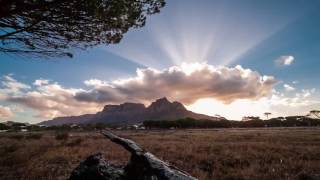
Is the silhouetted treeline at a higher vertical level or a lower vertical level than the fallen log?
higher

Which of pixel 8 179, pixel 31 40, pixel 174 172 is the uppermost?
pixel 31 40

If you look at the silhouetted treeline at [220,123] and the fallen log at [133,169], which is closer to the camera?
the fallen log at [133,169]

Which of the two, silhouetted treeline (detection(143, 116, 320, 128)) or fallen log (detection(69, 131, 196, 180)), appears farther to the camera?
silhouetted treeline (detection(143, 116, 320, 128))

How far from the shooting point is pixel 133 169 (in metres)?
8.10

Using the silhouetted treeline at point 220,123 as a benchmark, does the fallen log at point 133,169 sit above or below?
below

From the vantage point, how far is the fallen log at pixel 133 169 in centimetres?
730

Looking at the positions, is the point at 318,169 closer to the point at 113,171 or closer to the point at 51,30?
the point at 113,171

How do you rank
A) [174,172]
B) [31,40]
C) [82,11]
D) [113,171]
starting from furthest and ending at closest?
[31,40]
[82,11]
[113,171]
[174,172]

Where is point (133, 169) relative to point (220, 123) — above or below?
below

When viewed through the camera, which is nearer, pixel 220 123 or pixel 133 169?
pixel 133 169

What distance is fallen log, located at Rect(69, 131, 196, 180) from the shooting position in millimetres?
7297

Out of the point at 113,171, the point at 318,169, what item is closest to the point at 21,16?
the point at 113,171

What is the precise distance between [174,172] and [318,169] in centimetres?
1030

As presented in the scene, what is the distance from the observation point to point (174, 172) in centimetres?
732
